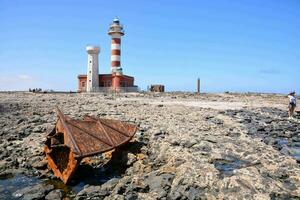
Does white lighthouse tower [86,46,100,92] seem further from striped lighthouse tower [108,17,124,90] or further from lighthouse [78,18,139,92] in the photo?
striped lighthouse tower [108,17,124,90]

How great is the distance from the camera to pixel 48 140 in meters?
10.2

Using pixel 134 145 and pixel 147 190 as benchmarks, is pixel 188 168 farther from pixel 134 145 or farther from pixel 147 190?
pixel 134 145

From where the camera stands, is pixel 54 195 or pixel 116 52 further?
pixel 116 52

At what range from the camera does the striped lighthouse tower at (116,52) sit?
161 ft

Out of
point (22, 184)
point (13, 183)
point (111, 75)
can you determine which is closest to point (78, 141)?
point (22, 184)

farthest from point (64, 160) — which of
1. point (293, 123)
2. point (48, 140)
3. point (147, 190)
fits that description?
point (293, 123)

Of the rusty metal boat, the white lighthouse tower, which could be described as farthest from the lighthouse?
the rusty metal boat

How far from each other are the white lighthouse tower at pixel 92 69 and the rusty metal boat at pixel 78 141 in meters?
39.3

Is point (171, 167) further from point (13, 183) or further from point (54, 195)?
point (13, 183)

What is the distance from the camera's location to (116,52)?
171ft

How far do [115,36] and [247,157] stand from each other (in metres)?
45.9

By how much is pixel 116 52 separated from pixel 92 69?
451 cm

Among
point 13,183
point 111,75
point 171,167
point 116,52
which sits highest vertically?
point 116,52

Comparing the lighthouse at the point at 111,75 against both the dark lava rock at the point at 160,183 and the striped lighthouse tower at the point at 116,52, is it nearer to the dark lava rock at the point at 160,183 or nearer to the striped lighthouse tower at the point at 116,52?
the striped lighthouse tower at the point at 116,52
